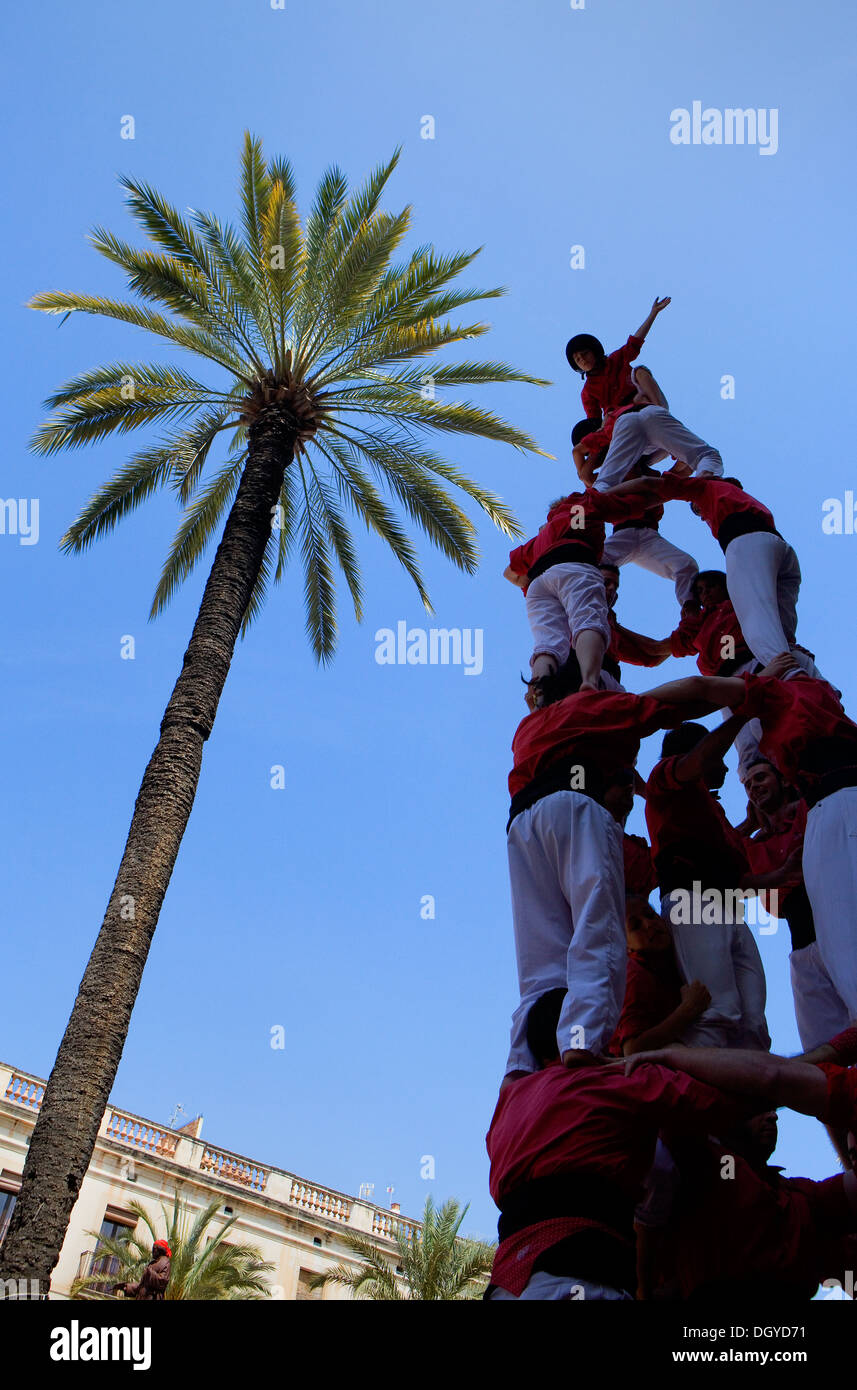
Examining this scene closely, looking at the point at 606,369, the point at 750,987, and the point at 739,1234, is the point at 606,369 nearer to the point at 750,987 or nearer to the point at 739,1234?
the point at 750,987

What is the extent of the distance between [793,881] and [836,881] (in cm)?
95

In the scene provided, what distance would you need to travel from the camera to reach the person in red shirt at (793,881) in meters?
6.61

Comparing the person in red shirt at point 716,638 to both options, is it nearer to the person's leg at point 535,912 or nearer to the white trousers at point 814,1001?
the white trousers at point 814,1001

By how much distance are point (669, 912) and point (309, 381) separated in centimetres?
999

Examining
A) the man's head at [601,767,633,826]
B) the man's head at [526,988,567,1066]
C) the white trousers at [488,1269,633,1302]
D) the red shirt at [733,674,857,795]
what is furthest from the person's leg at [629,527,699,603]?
the white trousers at [488,1269,633,1302]

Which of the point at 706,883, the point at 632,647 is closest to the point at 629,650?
the point at 632,647

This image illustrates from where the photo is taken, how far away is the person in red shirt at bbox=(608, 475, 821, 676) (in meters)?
7.79

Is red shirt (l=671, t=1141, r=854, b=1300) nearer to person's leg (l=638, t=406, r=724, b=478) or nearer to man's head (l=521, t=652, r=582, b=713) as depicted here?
man's head (l=521, t=652, r=582, b=713)

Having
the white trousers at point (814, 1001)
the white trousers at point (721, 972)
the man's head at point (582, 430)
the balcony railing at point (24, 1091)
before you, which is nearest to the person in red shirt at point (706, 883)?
the white trousers at point (721, 972)

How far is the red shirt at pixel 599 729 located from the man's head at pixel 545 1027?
54.4 inches

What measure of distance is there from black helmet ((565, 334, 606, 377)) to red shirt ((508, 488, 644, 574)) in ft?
7.57
